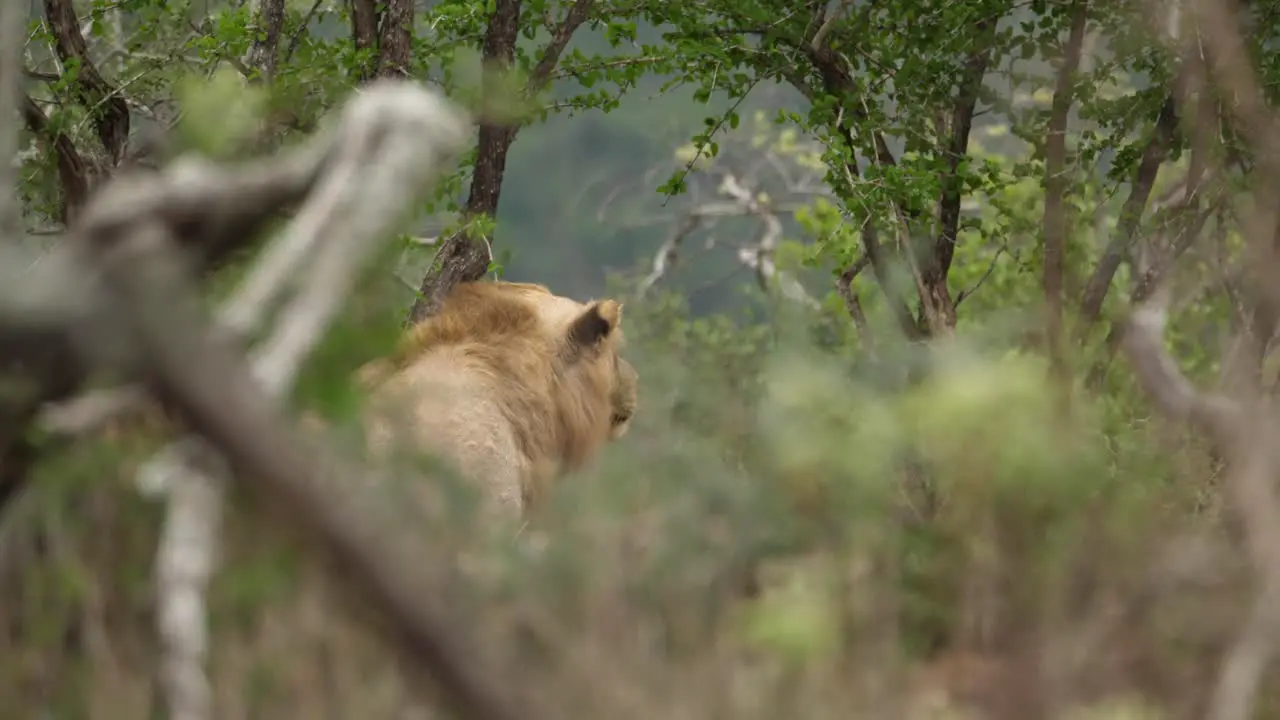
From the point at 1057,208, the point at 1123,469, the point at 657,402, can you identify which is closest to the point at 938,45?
the point at 1057,208

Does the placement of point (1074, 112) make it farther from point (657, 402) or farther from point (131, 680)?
point (131, 680)

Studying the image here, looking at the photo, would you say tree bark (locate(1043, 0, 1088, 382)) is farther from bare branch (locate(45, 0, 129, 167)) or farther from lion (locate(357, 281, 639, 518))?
bare branch (locate(45, 0, 129, 167))

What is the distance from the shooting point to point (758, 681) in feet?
7.10

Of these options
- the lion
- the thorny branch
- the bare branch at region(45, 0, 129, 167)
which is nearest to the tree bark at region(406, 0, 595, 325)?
the lion

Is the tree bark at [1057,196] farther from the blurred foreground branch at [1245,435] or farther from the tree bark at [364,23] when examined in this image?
the tree bark at [364,23]

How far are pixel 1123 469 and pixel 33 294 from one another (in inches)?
87.5

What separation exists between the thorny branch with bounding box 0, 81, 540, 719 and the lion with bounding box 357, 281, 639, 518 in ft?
9.79

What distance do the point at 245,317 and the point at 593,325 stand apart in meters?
4.40

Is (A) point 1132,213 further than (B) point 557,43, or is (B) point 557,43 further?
(B) point 557,43

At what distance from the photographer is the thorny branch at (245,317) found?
1443 mm

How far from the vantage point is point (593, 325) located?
20.0 ft

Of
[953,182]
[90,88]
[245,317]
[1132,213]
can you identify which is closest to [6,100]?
[245,317]

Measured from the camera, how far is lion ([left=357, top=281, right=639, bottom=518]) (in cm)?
533

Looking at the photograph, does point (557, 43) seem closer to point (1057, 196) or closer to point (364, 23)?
point (364, 23)
